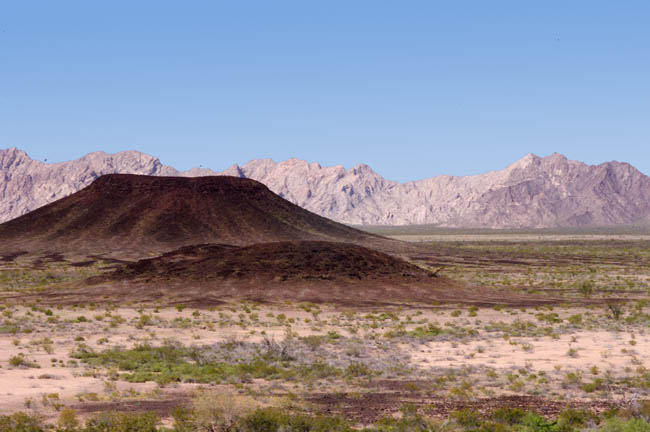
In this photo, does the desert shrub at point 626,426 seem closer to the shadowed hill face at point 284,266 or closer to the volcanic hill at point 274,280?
the volcanic hill at point 274,280

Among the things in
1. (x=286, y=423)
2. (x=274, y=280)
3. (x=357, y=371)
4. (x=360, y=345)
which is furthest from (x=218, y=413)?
(x=274, y=280)

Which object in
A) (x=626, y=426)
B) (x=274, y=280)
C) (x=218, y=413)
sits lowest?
(x=626, y=426)

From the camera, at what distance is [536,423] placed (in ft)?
50.3

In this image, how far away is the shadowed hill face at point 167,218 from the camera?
11606 cm

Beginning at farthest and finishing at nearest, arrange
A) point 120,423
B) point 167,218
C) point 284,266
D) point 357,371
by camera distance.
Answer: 1. point 167,218
2. point 284,266
3. point 357,371
4. point 120,423

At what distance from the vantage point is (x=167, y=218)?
12400cm

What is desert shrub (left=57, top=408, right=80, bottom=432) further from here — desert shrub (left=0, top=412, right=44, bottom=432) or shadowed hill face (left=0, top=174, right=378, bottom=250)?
shadowed hill face (left=0, top=174, right=378, bottom=250)

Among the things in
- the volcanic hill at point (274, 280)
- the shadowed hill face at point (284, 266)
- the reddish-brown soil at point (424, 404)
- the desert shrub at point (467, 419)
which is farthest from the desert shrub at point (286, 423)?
the shadowed hill face at point (284, 266)

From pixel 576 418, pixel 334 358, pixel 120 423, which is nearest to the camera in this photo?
pixel 120 423

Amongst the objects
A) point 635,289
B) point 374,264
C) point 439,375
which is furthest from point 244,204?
point 439,375

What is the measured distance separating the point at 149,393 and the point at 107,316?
21391 millimetres

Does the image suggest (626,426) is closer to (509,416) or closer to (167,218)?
(509,416)

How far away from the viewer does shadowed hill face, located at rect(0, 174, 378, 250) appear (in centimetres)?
11606

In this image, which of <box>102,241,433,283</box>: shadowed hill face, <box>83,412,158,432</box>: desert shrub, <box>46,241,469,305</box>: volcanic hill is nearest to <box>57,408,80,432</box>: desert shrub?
<box>83,412,158,432</box>: desert shrub
